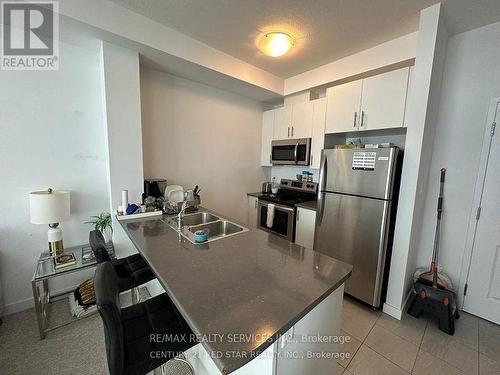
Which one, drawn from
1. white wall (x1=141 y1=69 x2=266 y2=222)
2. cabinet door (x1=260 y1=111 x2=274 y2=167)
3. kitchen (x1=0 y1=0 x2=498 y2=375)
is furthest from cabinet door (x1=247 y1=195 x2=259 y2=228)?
kitchen (x1=0 y1=0 x2=498 y2=375)

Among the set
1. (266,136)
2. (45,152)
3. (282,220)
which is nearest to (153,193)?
(45,152)

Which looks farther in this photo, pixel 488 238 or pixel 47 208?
pixel 488 238

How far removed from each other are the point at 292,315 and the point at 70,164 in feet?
7.97

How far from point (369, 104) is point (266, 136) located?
5.49ft

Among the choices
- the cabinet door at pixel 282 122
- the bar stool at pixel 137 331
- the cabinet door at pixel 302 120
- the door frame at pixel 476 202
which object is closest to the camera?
the bar stool at pixel 137 331

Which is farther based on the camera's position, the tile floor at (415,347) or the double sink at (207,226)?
the double sink at (207,226)

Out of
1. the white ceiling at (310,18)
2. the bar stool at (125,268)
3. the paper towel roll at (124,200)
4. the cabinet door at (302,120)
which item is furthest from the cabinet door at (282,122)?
the bar stool at (125,268)

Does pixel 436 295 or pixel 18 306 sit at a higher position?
pixel 436 295

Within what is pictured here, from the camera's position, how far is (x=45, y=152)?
76.6 inches

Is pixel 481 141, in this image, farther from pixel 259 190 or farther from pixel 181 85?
pixel 181 85

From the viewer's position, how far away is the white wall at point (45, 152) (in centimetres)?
182

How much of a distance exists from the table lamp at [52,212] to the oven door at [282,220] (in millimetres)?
2245

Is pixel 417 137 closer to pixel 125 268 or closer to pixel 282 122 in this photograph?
pixel 282 122

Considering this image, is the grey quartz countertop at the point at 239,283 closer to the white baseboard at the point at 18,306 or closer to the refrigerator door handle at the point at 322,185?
the refrigerator door handle at the point at 322,185
